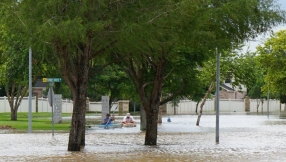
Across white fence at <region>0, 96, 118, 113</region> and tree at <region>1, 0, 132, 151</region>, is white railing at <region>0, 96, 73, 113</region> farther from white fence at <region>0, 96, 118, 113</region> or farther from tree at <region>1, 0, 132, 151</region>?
tree at <region>1, 0, 132, 151</region>

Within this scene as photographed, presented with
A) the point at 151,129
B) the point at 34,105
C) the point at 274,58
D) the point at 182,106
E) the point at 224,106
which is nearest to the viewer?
the point at 151,129

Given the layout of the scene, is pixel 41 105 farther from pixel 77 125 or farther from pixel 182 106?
pixel 77 125

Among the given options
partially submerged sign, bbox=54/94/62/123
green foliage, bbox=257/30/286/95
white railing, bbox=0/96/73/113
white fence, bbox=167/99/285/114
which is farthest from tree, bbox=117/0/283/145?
white fence, bbox=167/99/285/114

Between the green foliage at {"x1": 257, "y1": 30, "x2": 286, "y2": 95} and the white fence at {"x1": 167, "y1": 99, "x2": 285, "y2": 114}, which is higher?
the green foliage at {"x1": 257, "y1": 30, "x2": 286, "y2": 95}

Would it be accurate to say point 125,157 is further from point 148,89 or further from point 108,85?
point 108,85

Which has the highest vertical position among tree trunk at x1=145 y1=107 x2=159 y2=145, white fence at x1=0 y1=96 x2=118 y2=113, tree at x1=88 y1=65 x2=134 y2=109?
tree at x1=88 y1=65 x2=134 y2=109

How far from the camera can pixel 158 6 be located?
72.6ft

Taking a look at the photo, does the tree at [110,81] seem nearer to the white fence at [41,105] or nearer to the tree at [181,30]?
the white fence at [41,105]

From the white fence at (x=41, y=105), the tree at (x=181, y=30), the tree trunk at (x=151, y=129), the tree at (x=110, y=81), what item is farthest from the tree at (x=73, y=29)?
the white fence at (x=41, y=105)

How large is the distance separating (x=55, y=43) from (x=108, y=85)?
146 ft

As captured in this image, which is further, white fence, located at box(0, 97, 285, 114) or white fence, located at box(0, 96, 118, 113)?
white fence, located at box(0, 97, 285, 114)

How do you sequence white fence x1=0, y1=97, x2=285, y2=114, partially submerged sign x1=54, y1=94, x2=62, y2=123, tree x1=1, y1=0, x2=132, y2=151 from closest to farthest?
tree x1=1, y1=0, x2=132, y2=151 < partially submerged sign x1=54, y1=94, x2=62, y2=123 < white fence x1=0, y1=97, x2=285, y2=114

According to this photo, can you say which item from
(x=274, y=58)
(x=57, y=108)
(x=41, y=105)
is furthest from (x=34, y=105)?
(x=274, y=58)

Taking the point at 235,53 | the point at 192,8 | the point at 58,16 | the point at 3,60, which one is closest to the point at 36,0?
the point at 58,16
